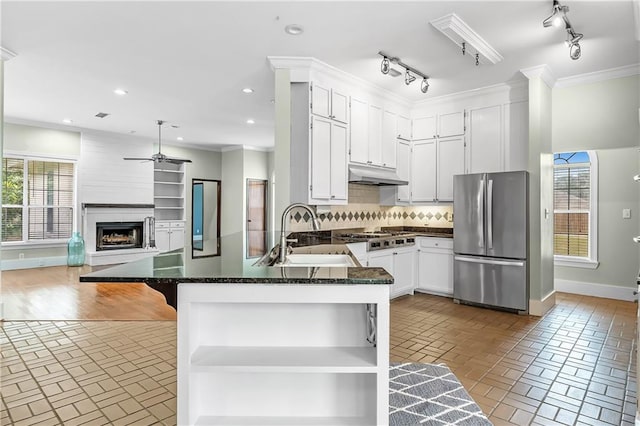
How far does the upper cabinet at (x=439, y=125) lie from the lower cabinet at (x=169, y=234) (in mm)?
6148

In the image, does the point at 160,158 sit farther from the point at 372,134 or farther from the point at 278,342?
the point at 278,342

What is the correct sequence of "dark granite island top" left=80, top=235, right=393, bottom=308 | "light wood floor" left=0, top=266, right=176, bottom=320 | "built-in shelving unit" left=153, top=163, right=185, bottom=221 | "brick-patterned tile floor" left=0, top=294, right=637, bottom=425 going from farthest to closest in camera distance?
"built-in shelving unit" left=153, top=163, right=185, bottom=221 < "light wood floor" left=0, top=266, right=176, bottom=320 < "brick-patterned tile floor" left=0, top=294, right=637, bottom=425 < "dark granite island top" left=80, top=235, right=393, bottom=308

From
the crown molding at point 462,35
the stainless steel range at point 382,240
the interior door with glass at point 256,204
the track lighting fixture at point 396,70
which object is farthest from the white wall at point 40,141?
the crown molding at point 462,35

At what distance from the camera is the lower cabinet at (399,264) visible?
15.1 ft

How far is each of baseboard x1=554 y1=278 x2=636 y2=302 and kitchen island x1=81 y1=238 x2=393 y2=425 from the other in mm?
4994

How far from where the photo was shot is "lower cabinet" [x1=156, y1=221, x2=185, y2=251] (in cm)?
888

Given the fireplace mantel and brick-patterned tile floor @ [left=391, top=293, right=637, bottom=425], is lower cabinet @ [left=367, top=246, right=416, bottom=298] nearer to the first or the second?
brick-patterned tile floor @ [left=391, top=293, right=637, bottom=425]

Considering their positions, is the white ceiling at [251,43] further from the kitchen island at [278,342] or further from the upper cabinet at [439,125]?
the kitchen island at [278,342]

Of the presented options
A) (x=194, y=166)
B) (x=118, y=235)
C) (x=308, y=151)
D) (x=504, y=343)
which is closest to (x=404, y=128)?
(x=308, y=151)

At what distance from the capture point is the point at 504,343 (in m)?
3.44

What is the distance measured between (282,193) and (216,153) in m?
6.70

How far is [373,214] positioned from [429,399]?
347 cm

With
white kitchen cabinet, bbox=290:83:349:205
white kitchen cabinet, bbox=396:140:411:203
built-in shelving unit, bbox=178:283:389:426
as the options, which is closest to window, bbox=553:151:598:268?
white kitchen cabinet, bbox=396:140:411:203

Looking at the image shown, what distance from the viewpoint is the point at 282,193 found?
13.0 feet
